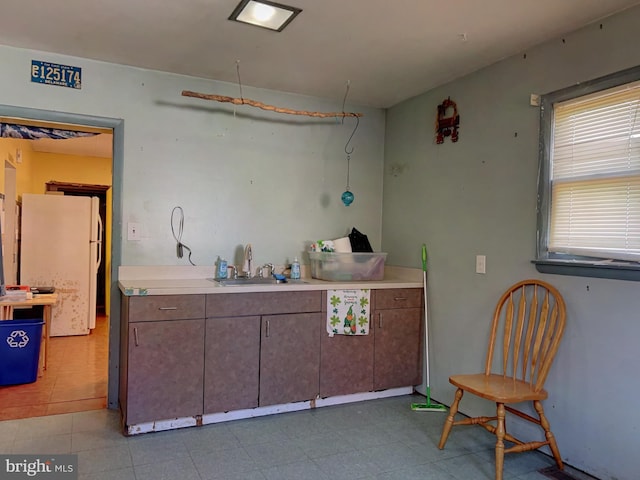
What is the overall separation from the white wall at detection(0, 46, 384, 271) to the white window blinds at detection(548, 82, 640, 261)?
5.51 ft

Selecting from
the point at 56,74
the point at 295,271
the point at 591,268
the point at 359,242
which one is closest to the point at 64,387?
the point at 295,271

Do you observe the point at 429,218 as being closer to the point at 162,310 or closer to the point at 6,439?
the point at 162,310

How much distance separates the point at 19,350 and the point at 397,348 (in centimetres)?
292

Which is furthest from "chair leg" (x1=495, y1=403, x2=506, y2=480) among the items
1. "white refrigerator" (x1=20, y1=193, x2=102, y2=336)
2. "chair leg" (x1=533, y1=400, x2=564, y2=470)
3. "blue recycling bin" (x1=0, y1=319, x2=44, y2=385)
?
"white refrigerator" (x1=20, y1=193, x2=102, y2=336)

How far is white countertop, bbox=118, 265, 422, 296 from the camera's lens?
8.95 feet

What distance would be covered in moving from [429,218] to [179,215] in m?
1.83

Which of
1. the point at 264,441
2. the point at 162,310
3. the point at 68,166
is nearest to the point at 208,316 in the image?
the point at 162,310

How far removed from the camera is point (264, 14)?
92.1 inches

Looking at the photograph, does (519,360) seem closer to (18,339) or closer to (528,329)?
(528,329)

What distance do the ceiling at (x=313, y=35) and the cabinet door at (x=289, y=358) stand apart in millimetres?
1674

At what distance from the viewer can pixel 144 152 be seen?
10.4 feet

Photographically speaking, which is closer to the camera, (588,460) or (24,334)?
(588,460)

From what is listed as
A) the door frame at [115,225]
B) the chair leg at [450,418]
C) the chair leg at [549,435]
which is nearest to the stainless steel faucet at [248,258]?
the door frame at [115,225]

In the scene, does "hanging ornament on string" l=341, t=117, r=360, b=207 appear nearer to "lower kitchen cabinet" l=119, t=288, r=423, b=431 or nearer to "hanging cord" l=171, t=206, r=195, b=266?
"lower kitchen cabinet" l=119, t=288, r=423, b=431
